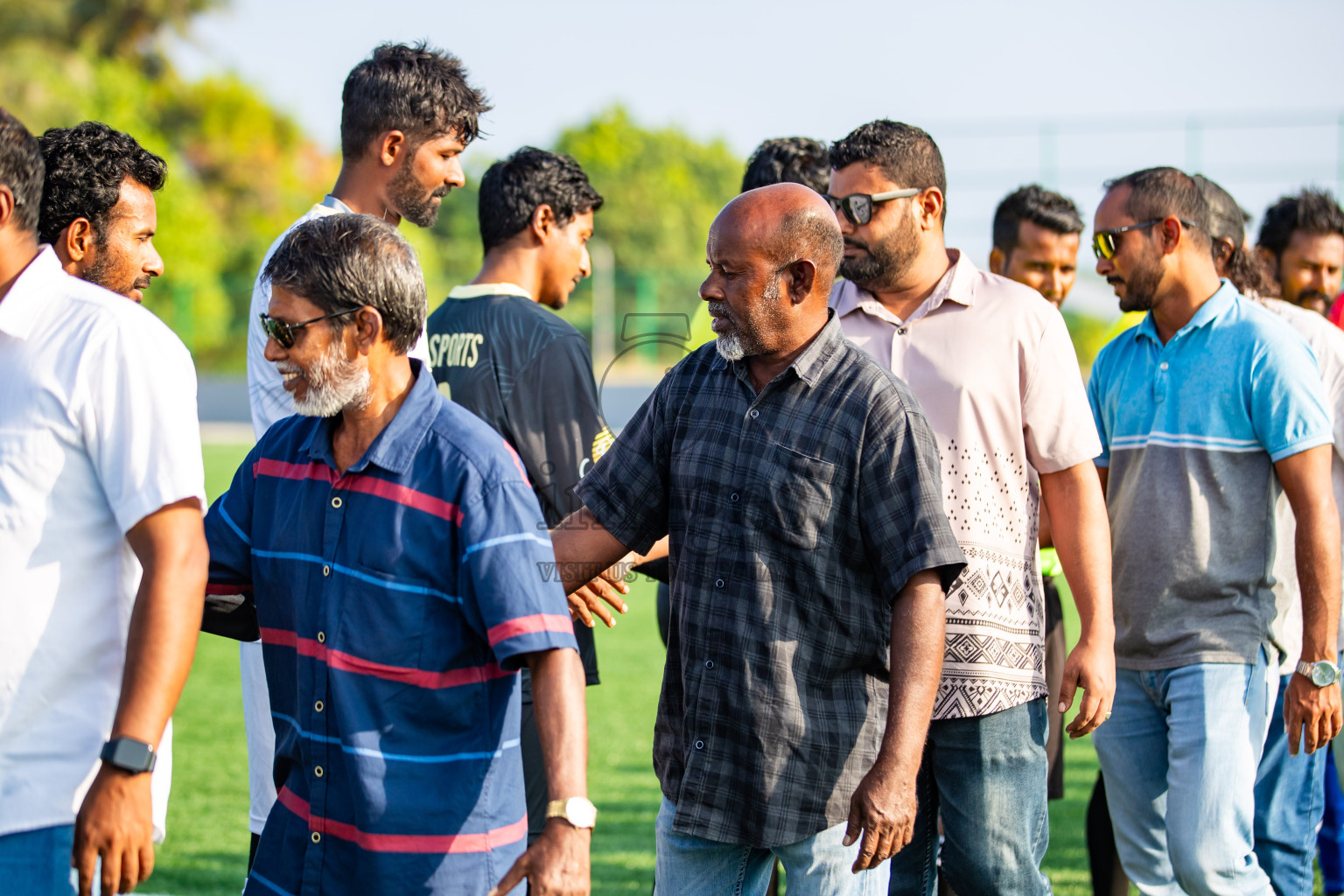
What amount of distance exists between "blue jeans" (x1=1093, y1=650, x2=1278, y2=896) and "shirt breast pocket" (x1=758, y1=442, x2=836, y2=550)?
1.61 m

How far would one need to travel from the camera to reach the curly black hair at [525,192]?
427 cm

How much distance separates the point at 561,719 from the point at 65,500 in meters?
0.96

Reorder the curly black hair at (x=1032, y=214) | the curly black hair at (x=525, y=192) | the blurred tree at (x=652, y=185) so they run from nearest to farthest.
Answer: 1. the curly black hair at (x=525, y=192)
2. the curly black hair at (x=1032, y=214)
3. the blurred tree at (x=652, y=185)

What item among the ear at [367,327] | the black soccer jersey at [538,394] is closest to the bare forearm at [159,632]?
the ear at [367,327]

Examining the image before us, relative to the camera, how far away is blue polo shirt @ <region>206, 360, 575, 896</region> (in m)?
2.32

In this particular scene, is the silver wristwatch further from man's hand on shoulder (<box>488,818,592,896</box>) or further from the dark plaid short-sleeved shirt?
man's hand on shoulder (<box>488,818,592,896</box>)

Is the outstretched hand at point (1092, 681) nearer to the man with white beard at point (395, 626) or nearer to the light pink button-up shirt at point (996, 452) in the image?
the light pink button-up shirt at point (996, 452)

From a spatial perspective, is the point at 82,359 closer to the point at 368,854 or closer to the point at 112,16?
the point at 368,854

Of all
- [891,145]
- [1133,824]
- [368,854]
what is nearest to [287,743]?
[368,854]

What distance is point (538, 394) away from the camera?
→ 3.94 meters

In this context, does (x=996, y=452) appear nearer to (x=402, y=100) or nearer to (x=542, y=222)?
(x=542, y=222)

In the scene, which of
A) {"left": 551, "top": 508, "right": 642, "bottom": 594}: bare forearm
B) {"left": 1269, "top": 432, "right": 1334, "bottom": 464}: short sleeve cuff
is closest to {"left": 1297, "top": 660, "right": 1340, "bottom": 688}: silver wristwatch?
{"left": 1269, "top": 432, "right": 1334, "bottom": 464}: short sleeve cuff

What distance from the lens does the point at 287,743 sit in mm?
2473

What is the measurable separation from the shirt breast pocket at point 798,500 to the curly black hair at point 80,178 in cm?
182
